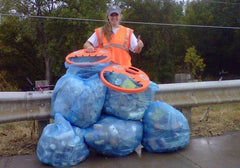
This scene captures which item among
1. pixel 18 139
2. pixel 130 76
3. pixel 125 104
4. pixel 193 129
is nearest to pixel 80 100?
pixel 125 104

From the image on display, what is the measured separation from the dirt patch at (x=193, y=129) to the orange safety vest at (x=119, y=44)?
150 centimetres

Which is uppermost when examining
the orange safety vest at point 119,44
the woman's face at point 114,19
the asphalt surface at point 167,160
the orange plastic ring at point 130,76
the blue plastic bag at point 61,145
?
the woman's face at point 114,19

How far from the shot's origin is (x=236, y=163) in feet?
11.7

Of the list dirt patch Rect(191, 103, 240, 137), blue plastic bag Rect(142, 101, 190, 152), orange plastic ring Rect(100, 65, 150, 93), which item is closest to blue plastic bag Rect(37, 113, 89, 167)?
orange plastic ring Rect(100, 65, 150, 93)

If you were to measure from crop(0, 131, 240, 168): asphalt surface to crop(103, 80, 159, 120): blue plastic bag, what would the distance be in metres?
0.50

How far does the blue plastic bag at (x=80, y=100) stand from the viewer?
3506mm

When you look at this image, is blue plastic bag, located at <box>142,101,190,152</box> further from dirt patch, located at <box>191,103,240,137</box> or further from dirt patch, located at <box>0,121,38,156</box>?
dirt patch, located at <box>0,121,38,156</box>

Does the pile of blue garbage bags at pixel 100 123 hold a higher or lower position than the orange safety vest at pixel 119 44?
lower

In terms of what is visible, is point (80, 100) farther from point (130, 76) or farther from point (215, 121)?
point (215, 121)

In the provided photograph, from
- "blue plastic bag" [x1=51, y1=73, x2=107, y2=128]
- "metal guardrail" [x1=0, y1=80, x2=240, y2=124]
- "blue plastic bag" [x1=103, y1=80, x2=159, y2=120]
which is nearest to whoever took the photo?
"blue plastic bag" [x1=51, y1=73, x2=107, y2=128]

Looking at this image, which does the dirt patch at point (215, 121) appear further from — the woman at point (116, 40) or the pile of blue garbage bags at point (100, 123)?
the woman at point (116, 40)

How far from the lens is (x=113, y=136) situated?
351 centimetres

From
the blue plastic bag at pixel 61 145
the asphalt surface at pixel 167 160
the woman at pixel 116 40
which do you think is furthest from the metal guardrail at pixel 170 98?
the woman at pixel 116 40

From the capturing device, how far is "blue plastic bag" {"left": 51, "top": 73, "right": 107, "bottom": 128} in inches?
138
